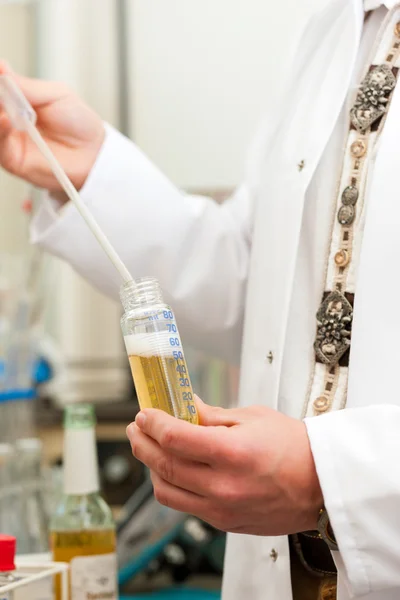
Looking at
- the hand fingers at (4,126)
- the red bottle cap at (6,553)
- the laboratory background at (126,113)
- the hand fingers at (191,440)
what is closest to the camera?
the hand fingers at (191,440)

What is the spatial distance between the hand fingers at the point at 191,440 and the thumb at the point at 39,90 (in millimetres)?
441

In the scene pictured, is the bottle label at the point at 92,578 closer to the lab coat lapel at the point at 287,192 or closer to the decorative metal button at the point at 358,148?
the lab coat lapel at the point at 287,192

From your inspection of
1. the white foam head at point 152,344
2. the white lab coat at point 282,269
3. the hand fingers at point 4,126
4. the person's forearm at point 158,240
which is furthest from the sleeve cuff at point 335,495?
the hand fingers at point 4,126

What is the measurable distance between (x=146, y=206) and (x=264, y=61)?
105 cm

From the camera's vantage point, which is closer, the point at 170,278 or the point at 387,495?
the point at 387,495

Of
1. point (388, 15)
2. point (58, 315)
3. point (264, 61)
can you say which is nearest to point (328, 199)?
point (388, 15)

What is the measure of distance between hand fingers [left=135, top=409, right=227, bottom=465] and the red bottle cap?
0.17m

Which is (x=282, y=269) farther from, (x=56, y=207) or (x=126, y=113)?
(x=126, y=113)

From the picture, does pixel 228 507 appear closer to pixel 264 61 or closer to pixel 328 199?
pixel 328 199

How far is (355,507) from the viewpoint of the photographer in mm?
566

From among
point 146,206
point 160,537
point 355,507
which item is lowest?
point 160,537

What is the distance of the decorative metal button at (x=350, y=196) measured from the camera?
0.74m

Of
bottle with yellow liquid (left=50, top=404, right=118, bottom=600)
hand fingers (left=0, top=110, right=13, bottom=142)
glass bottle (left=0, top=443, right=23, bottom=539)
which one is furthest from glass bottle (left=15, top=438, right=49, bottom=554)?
hand fingers (left=0, top=110, right=13, bottom=142)

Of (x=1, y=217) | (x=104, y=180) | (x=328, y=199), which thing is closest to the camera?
(x=328, y=199)
